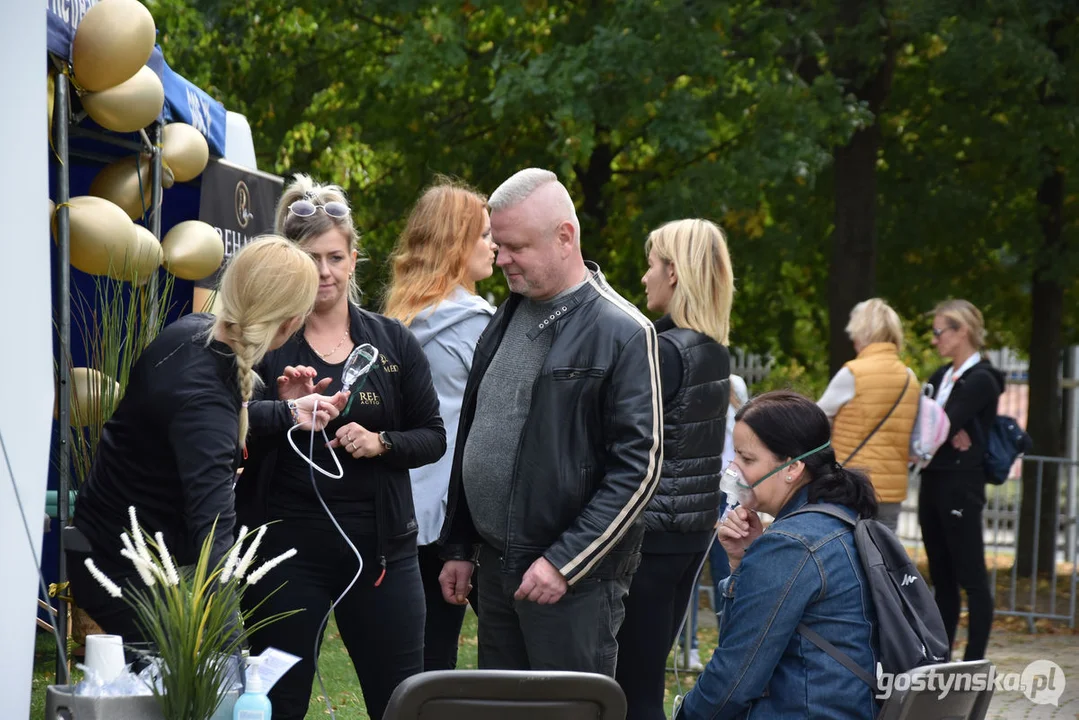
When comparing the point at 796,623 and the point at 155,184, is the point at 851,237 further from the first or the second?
the point at 796,623

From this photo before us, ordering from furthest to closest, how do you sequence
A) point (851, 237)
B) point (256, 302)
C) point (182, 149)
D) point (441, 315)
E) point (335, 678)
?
1. point (851, 237)
2. point (335, 678)
3. point (182, 149)
4. point (441, 315)
5. point (256, 302)

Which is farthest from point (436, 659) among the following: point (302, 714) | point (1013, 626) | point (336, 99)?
point (336, 99)

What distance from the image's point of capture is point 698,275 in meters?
4.73

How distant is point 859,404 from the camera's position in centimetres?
724

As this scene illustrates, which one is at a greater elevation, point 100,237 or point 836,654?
point 100,237

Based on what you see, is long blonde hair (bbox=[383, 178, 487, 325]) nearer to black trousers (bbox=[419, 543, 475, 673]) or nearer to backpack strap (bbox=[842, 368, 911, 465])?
black trousers (bbox=[419, 543, 475, 673])

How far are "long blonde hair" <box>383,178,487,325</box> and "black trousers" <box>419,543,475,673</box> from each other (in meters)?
0.80

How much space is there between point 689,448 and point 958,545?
3.38m

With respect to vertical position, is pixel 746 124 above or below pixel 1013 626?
above

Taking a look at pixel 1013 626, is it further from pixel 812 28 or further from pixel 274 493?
pixel 274 493

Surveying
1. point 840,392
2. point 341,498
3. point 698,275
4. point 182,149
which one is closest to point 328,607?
point 341,498

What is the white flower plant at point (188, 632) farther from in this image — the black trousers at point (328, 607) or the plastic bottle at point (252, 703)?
the black trousers at point (328, 607)

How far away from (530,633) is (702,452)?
1.38 metres

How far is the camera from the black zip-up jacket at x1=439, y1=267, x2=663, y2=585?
3.37 metres
